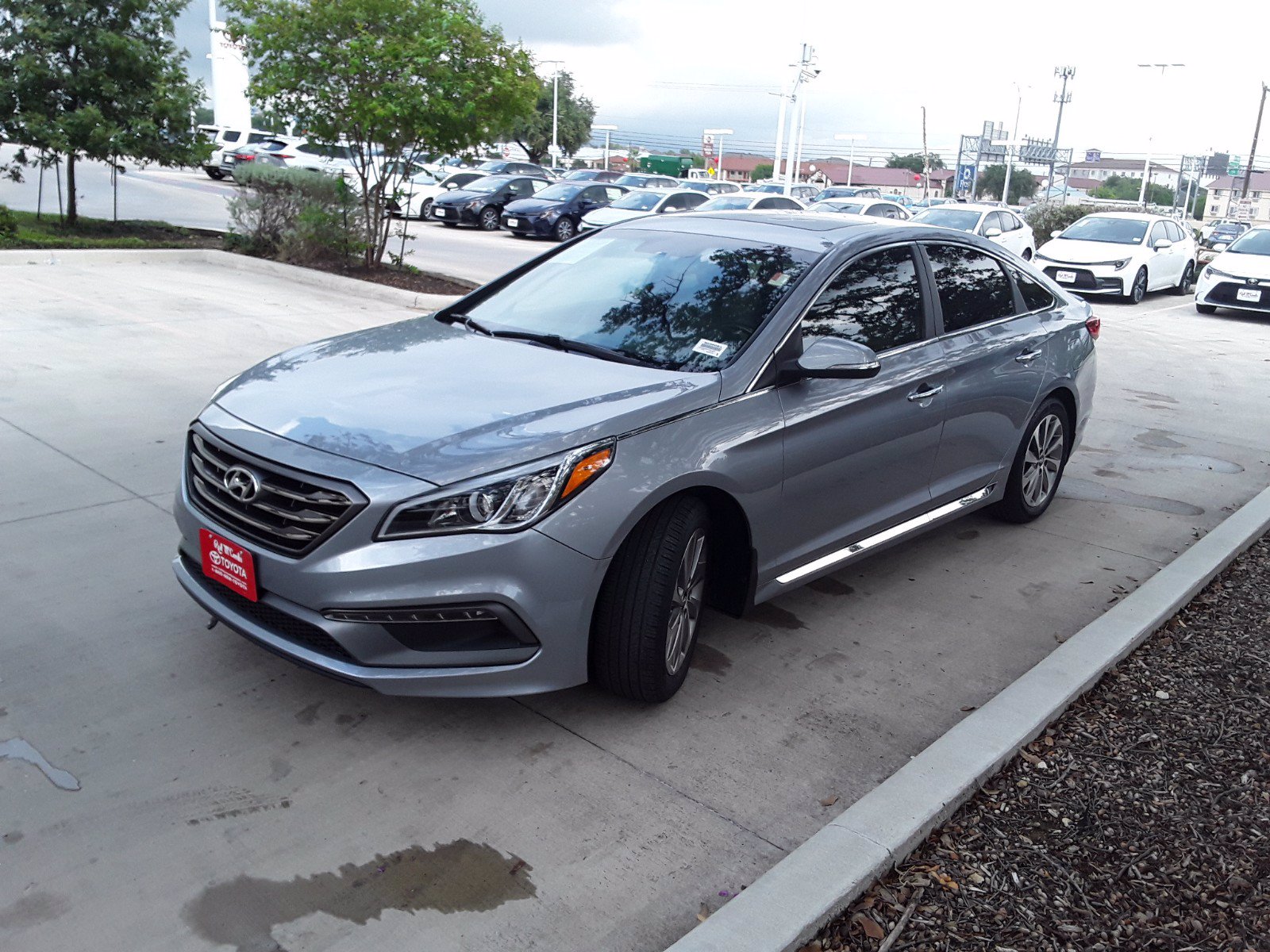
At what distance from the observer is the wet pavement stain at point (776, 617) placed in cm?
475

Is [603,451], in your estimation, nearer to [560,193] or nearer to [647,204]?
[647,204]

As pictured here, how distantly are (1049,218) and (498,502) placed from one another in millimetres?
29915

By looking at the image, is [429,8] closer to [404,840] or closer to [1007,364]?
[1007,364]

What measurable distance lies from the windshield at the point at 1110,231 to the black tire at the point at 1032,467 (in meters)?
14.5

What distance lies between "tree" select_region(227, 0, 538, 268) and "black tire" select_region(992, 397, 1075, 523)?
902cm

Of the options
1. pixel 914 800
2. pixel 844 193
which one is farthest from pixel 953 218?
pixel 844 193

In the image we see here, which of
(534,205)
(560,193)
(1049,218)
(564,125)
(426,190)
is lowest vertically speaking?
(534,205)

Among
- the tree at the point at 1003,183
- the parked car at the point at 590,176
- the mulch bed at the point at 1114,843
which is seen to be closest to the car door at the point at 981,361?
the mulch bed at the point at 1114,843

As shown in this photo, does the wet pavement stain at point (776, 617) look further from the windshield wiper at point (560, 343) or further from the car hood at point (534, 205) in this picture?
the car hood at point (534, 205)

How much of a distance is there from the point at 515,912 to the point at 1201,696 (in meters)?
2.85

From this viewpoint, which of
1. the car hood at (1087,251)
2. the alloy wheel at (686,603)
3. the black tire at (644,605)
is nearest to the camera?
the black tire at (644,605)

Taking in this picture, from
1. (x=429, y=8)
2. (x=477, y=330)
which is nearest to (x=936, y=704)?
(x=477, y=330)

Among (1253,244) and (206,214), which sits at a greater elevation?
(1253,244)

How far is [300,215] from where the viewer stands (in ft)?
47.9
